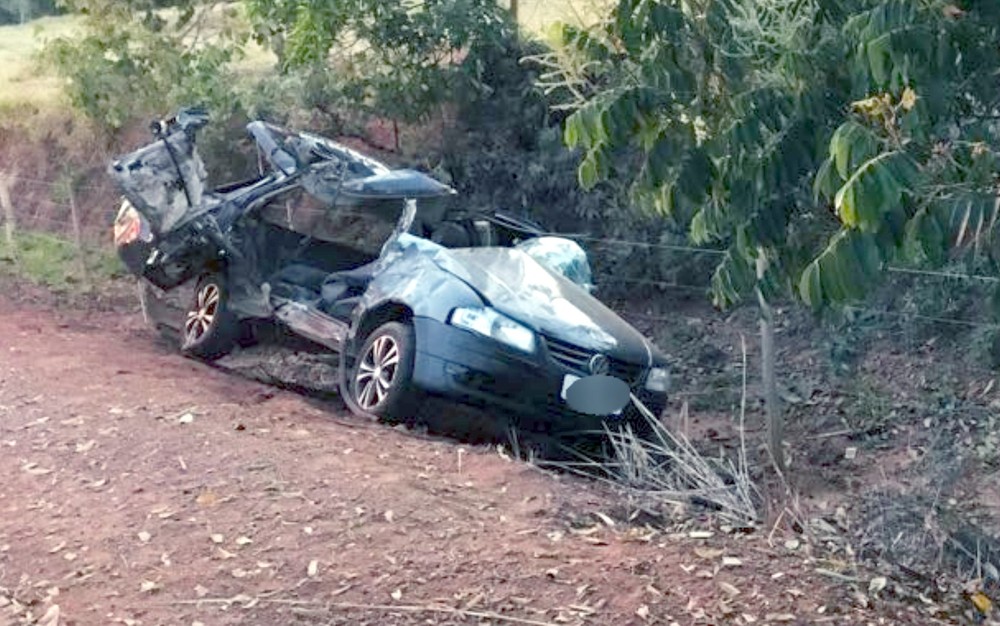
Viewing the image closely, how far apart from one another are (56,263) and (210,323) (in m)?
4.90

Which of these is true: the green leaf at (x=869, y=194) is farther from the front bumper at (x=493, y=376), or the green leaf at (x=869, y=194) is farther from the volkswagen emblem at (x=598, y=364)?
the volkswagen emblem at (x=598, y=364)

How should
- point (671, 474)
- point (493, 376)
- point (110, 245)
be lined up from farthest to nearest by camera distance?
point (110, 245)
point (493, 376)
point (671, 474)

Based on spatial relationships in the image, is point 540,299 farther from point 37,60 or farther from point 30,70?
point 30,70

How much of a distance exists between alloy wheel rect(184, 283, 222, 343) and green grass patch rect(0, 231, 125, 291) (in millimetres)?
3686

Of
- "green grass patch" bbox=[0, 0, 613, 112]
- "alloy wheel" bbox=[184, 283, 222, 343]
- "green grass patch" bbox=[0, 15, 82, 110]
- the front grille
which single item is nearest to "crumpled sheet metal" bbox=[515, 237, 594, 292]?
the front grille

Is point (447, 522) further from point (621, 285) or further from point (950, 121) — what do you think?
point (621, 285)

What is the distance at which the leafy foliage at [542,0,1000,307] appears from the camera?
4145 mm

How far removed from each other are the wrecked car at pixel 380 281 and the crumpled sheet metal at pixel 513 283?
13 millimetres

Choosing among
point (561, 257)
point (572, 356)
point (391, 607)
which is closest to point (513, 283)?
point (572, 356)

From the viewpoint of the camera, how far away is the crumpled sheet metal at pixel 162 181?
10859 mm

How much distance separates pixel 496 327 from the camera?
347 inches

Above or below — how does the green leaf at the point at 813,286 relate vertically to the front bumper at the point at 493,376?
above

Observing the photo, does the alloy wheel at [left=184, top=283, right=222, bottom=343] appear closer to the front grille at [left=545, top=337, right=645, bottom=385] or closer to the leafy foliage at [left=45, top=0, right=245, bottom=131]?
the front grille at [left=545, top=337, right=645, bottom=385]

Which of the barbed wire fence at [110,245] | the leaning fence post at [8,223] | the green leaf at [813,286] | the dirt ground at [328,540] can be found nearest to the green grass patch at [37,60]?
the barbed wire fence at [110,245]
